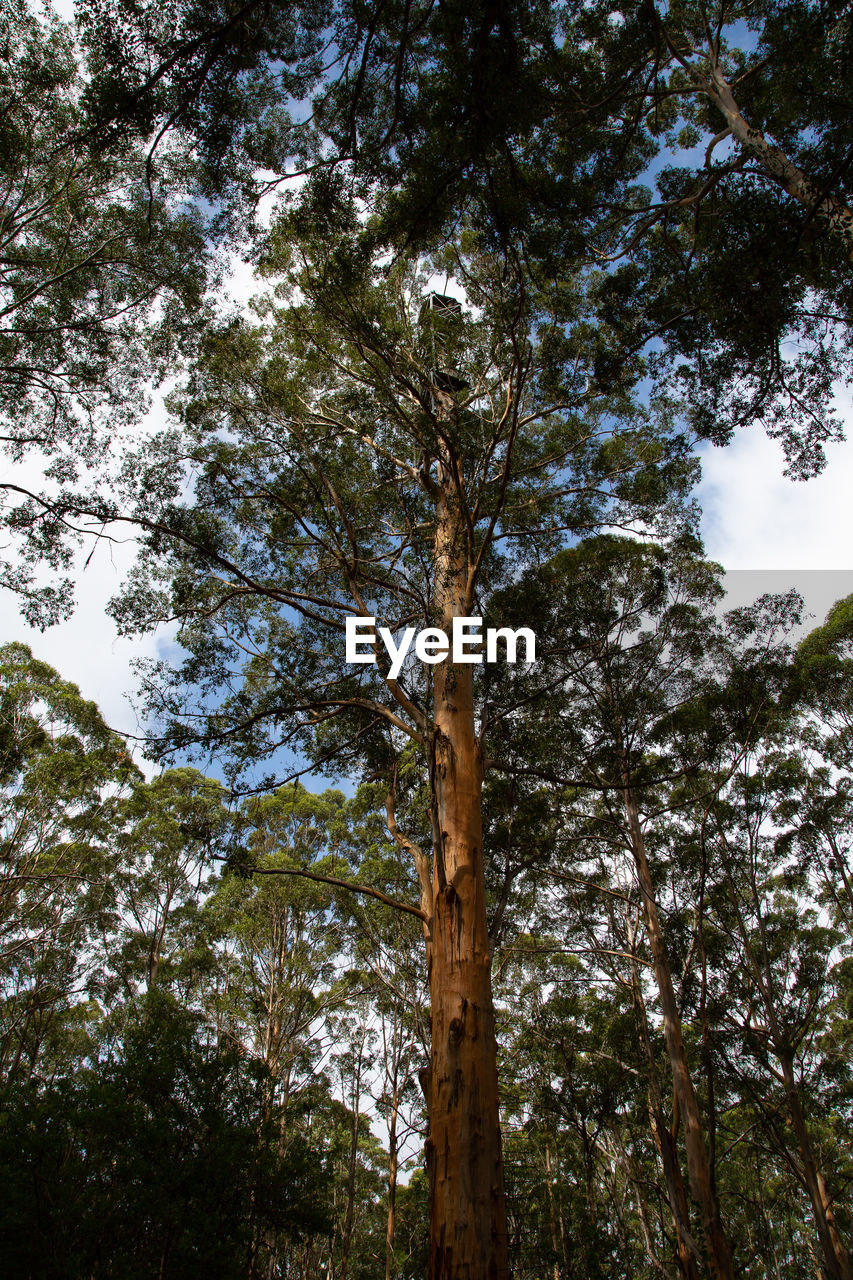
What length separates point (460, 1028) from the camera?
3379 mm

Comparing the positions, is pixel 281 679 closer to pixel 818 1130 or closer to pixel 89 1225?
pixel 89 1225

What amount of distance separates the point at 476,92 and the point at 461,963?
16.2ft

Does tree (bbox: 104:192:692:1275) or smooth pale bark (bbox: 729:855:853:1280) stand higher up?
tree (bbox: 104:192:692:1275)

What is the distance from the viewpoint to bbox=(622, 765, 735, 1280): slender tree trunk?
597 centimetres

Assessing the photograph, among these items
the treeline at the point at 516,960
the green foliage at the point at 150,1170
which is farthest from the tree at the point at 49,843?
the green foliage at the point at 150,1170

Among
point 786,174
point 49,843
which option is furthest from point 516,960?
point 786,174

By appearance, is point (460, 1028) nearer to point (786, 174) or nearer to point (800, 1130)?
point (786, 174)

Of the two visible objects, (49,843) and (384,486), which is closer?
(384,486)

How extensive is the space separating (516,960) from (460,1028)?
10710mm

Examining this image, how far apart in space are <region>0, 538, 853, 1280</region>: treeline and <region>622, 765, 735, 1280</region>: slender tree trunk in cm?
5

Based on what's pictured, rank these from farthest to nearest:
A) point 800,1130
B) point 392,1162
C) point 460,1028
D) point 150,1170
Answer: point 392,1162 → point 800,1130 → point 150,1170 → point 460,1028

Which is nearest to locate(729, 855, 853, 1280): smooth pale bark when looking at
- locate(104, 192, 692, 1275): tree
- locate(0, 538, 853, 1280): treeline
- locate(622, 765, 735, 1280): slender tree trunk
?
locate(0, 538, 853, 1280): treeline

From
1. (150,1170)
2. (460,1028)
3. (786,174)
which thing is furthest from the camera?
(786,174)

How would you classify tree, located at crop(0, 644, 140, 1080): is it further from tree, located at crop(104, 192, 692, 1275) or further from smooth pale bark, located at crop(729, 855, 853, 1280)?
smooth pale bark, located at crop(729, 855, 853, 1280)
